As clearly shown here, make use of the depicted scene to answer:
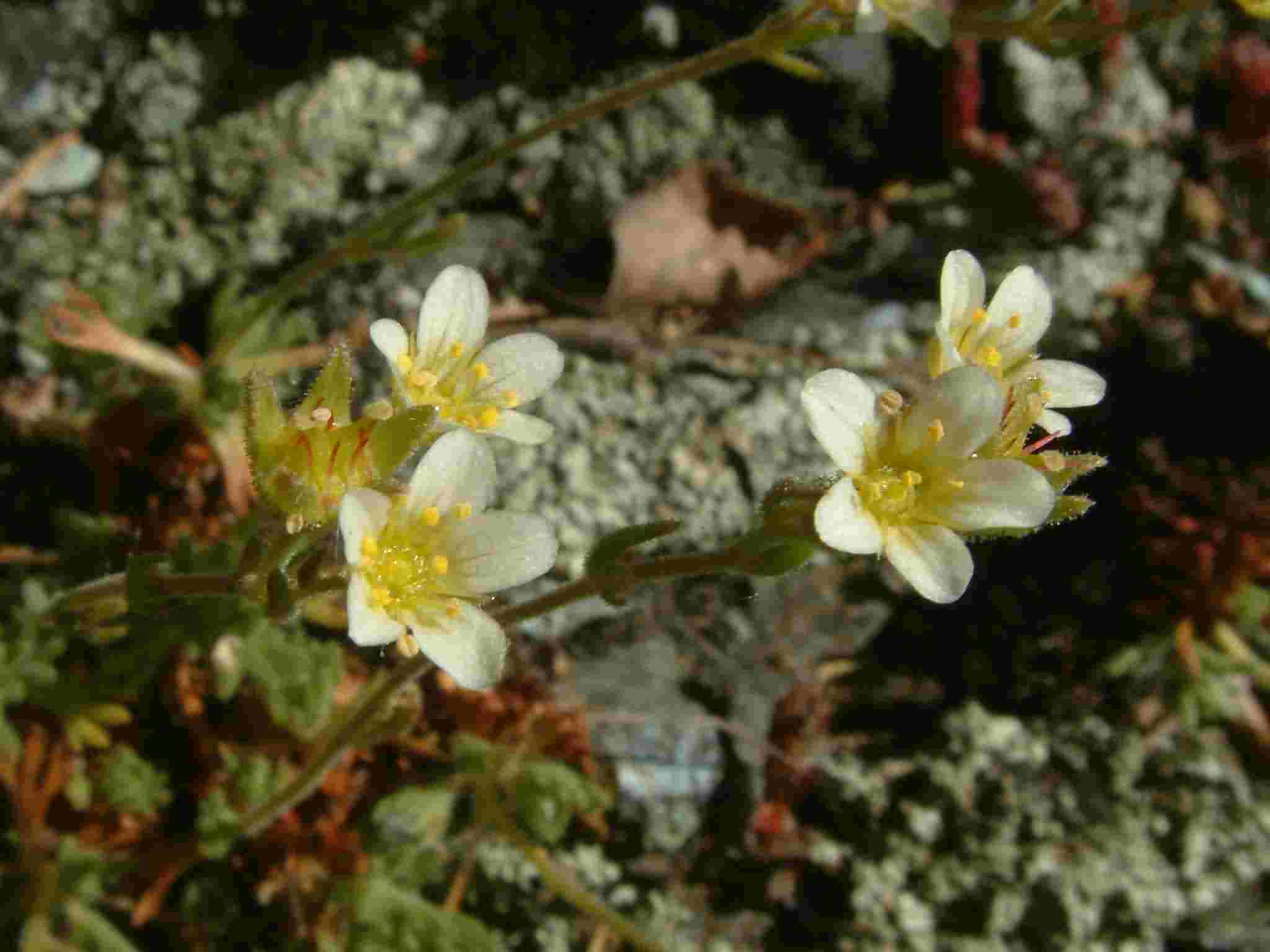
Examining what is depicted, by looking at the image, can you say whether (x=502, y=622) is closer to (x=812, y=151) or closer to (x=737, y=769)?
(x=737, y=769)

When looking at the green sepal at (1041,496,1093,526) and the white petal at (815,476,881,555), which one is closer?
the white petal at (815,476,881,555)

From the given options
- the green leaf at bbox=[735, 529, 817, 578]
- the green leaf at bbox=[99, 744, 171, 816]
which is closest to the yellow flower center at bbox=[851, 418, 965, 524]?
the green leaf at bbox=[735, 529, 817, 578]

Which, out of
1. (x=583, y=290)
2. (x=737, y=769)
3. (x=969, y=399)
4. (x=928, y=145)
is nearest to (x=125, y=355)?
(x=583, y=290)

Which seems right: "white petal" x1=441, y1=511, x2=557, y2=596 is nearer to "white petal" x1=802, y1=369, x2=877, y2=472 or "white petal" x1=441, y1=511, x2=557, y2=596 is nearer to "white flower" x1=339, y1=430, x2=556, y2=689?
"white flower" x1=339, y1=430, x2=556, y2=689

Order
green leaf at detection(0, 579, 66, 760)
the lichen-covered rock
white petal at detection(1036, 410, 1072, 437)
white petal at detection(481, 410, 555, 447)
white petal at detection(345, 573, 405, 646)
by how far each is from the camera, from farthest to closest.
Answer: the lichen-covered rock < green leaf at detection(0, 579, 66, 760) < white petal at detection(481, 410, 555, 447) < white petal at detection(1036, 410, 1072, 437) < white petal at detection(345, 573, 405, 646)

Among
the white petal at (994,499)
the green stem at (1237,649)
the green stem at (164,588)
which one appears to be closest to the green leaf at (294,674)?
the green stem at (164,588)
